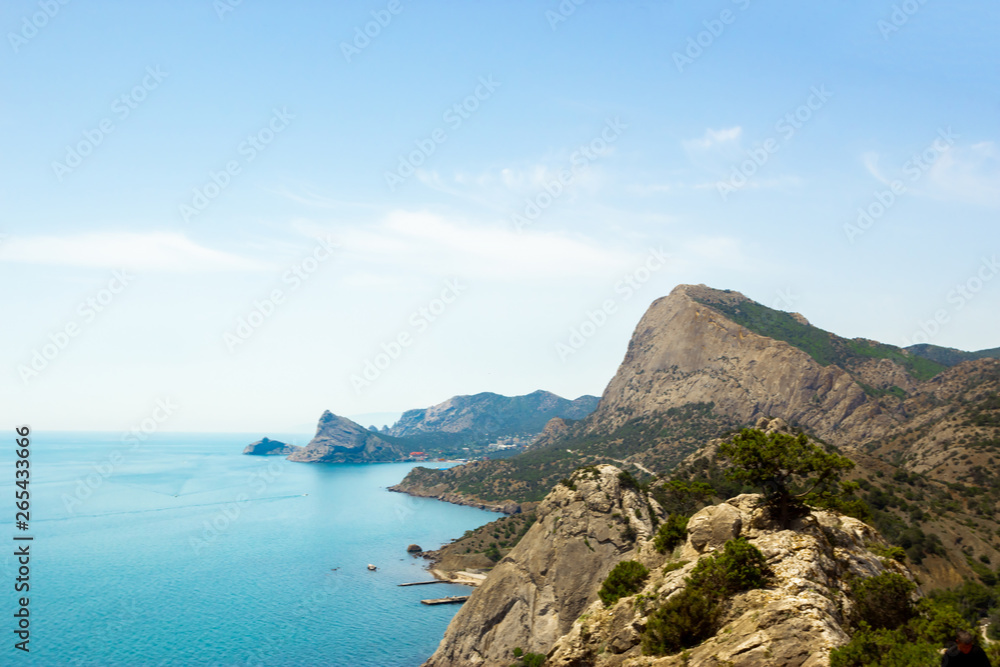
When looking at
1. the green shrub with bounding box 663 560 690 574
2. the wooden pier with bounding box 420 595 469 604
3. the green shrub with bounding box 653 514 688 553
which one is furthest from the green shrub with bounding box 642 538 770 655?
the wooden pier with bounding box 420 595 469 604

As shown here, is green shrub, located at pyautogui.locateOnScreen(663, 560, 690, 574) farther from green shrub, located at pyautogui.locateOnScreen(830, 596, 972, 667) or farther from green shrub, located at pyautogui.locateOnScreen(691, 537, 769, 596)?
green shrub, located at pyautogui.locateOnScreen(830, 596, 972, 667)

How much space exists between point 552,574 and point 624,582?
29.2m

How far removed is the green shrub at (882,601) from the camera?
2731 centimetres

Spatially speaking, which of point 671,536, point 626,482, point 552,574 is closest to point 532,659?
point 552,574

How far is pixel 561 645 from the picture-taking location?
37094 mm

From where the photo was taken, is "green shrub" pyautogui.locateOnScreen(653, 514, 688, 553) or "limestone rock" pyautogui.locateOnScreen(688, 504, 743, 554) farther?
"green shrub" pyautogui.locateOnScreen(653, 514, 688, 553)

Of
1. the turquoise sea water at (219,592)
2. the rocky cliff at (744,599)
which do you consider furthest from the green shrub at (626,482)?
the turquoise sea water at (219,592)

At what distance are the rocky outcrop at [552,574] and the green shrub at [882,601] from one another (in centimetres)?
3812

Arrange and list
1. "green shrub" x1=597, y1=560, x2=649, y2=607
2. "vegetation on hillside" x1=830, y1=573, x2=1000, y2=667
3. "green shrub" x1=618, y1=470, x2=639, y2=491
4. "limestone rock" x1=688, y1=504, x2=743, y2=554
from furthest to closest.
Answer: "green shrub" x1=618, y1=470, x2=639, y2=491
"green shrub" x1=597, y1=560, x2=649, y2=607
"limestone rock" x1=688, y1=504, x2=743, y2=554
"vegetation on hillside" x1=830, y1=573, x2=1000, y2=667

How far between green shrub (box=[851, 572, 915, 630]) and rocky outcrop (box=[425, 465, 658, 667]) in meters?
38.1

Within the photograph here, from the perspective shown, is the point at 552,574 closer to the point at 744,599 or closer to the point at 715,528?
the point at 715,528

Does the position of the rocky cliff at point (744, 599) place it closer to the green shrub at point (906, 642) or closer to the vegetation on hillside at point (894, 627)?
the vegetation on hillside at point (894, 627)

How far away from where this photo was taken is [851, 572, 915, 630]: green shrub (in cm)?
2731

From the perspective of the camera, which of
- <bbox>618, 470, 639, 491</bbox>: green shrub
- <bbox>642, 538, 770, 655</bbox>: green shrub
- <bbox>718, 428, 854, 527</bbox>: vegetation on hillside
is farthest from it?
<bbox>618, 470, 639, 491</bbox>: green shrub
